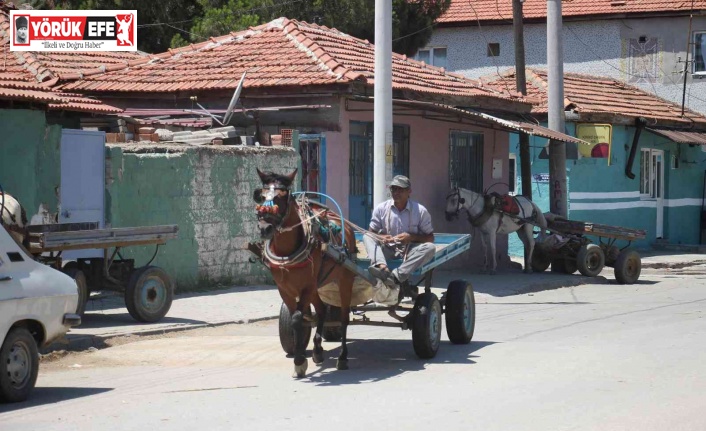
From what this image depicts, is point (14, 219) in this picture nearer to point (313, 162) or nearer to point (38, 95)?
point (38, 95)

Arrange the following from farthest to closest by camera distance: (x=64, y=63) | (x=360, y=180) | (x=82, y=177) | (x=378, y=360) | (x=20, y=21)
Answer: (x=64, y=63)
(x=20, y=21)
(x=360, y=180)
(x=82, y=177)
(x=378, y=360)

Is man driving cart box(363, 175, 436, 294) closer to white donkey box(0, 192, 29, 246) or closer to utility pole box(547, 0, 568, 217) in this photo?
white donkey box(0, 192, 29, 246)

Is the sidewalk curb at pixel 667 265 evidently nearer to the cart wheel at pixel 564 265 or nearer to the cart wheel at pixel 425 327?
the cart wheel at pixel 564 265

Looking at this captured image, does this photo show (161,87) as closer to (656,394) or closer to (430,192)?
(430,192)

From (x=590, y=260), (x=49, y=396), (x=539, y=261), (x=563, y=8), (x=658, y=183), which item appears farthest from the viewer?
(x=563, y=8)

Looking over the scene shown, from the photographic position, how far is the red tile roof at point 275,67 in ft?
66.9

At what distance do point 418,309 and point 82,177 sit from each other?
682cm

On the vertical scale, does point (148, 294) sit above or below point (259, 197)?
below

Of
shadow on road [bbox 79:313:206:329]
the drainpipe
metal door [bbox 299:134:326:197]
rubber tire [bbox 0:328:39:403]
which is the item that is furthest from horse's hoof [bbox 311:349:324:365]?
the drainpipe

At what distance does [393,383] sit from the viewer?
1019cm

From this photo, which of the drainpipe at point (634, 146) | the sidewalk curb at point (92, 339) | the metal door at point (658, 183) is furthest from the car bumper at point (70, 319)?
the metal door at point (658, 183)

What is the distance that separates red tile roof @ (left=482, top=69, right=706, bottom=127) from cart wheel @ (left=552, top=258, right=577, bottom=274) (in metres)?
6.09

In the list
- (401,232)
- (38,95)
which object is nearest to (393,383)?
(401,232)

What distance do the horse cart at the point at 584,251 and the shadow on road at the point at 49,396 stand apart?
13845 mm
